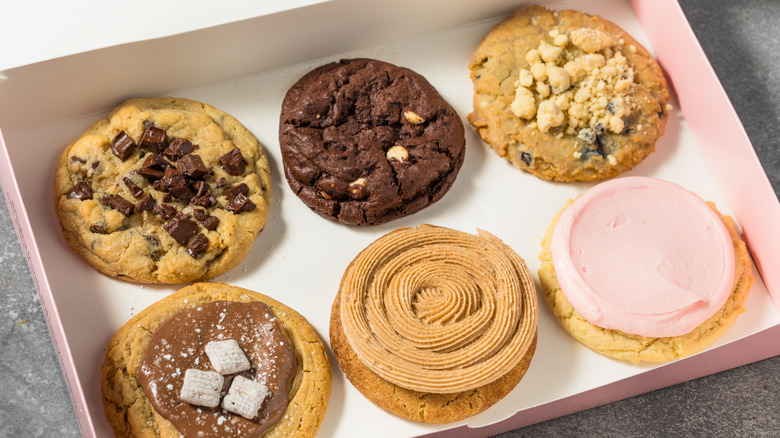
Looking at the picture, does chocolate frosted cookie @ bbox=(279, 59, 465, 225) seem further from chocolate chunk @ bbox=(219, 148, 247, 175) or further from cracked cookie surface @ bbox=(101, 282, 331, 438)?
cracked cookie surface @ bbox=(101, 282, 331, 438)

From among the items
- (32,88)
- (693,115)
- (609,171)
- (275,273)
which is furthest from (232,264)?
(693,115)

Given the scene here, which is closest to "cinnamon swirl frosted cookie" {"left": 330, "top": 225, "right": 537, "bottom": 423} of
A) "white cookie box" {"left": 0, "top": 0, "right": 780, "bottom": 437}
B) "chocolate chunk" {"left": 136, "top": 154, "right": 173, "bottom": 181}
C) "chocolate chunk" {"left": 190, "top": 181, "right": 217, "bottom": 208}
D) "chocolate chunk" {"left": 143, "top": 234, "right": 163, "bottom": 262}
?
"white cookie box" {"left": 0, "top": 0, "right": 780, "bottom": 437}

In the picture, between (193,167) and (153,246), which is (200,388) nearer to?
(153,246)

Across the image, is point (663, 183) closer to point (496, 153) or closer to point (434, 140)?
point (496, 153)

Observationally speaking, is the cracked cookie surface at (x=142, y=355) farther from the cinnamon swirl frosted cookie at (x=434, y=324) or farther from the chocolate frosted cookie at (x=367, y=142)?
the chocolate frosted cookie at (x=367, y=142)

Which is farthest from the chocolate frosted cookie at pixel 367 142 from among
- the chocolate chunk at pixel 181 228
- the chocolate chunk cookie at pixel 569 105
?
the chocolate chunk at pixel 181 228

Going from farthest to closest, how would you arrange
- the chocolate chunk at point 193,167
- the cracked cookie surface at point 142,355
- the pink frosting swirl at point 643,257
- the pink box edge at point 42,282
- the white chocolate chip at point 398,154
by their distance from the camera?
the white chocolate chip at point 398,154 → the chocolate chunk at point 193,167 → the pink frosting swirl at point 643,257 → the cracked cookie surface at point 142,355 → the pink box edge at point 42,282

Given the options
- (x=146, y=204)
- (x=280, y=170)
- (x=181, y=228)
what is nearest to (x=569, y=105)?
(x=280, y=170)
